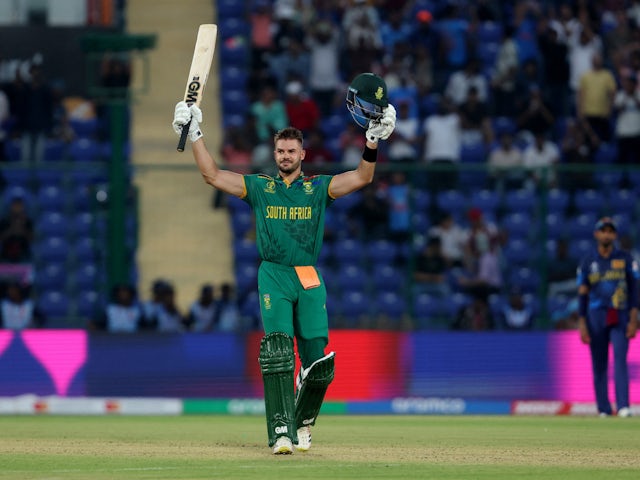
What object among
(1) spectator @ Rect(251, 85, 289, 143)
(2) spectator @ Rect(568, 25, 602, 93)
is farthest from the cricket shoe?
(2) spectator @ Rect(568, 25, 602, 93)

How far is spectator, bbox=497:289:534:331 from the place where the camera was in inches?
737

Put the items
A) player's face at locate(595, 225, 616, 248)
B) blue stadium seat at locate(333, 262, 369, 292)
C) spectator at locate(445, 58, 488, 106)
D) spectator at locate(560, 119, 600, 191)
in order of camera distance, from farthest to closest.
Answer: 1. spectator at locate(445, 58, 488, 106)
2. spectator at locate(560, 119, 600, 191)
3. blue stadium seat at locate(333, 262, 369, 292)
4. player's face at locate(595, 225, 616, 248)

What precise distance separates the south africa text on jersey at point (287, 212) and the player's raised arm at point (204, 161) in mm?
262

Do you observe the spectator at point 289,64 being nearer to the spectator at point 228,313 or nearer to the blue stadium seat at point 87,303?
the spectator at point 228,313

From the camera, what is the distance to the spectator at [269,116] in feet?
72.6

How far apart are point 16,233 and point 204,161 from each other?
9086 mm

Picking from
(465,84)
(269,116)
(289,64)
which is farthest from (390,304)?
(289,64)

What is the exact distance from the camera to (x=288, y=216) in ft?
34.3

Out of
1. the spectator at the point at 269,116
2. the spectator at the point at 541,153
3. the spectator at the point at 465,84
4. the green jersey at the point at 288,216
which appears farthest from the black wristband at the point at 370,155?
the spectator at the point at 465,84

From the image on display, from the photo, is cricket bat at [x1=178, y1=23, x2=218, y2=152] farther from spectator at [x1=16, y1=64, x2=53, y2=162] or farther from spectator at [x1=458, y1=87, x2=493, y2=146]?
spectator at [x1=458, y1=87, x2=493, y2=146]

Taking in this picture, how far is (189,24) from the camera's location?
86.3 ft

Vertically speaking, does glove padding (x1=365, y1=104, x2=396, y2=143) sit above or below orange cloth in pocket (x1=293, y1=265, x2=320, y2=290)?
above

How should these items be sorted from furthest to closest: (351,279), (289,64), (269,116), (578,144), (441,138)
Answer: (289,64), (578,144), (269,116), (441,138), (351,279)

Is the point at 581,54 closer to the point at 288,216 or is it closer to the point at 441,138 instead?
the point at 441,138
